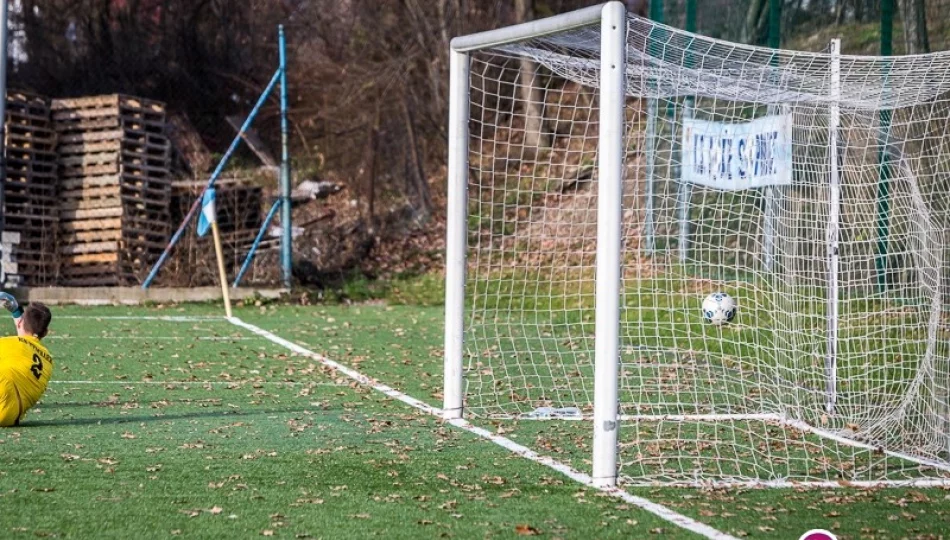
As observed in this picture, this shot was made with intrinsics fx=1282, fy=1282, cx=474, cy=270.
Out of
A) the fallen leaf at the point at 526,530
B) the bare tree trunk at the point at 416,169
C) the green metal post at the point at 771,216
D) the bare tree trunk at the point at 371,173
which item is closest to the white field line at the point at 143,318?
the bare tree trunk at the point at 371,173

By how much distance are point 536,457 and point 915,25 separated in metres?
9.19

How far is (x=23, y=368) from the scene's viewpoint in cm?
786

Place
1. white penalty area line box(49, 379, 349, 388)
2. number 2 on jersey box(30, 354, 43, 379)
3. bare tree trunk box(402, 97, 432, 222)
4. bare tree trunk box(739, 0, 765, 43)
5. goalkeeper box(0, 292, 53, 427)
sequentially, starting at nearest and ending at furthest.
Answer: goalkeeper box(0, 292, 53, 427)
number 2 on jersey box(30, 354, 43, 379)
white penalty area line box(49, 379, 349, 388)
bare tree trunk box(739, 0, 765, 43)
bare tree trunk box(402, 97, 432, 222)

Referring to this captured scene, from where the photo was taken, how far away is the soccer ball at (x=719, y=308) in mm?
9953

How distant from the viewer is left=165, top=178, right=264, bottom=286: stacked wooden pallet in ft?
64.4

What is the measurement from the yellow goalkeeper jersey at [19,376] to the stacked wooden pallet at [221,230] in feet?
37.8

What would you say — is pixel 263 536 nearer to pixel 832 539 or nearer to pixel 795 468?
pixel 832 539

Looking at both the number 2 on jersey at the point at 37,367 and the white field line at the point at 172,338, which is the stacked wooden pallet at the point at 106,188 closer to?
the white field line at the point at 172,338

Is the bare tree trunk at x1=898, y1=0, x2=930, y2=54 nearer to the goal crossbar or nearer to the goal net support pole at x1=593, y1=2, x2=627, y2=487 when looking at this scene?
the goal crossbar

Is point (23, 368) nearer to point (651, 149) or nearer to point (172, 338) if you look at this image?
point (172, 338)

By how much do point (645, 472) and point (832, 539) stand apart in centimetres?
261

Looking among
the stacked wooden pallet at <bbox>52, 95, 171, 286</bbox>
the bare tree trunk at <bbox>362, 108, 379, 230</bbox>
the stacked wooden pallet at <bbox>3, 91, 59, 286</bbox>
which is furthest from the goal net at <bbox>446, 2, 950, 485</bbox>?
Result: the bare tree trunk at <bbox>362, 108, 379, 230</bbox>

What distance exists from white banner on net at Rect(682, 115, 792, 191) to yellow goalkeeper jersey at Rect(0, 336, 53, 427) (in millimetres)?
5027

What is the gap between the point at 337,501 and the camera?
6074 mm
